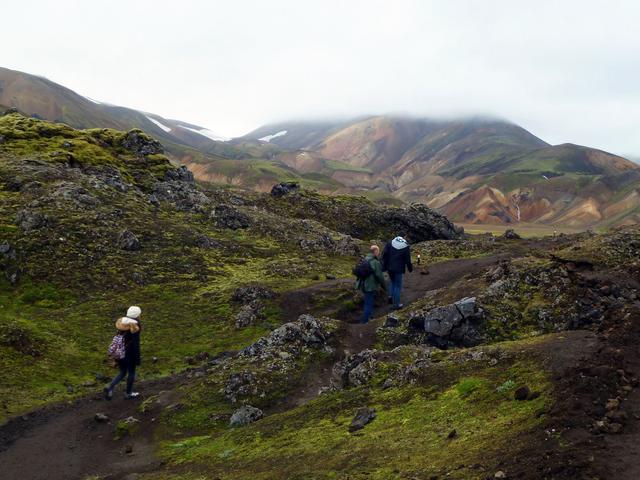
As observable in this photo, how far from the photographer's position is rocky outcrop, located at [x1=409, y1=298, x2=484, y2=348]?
22.3 meters

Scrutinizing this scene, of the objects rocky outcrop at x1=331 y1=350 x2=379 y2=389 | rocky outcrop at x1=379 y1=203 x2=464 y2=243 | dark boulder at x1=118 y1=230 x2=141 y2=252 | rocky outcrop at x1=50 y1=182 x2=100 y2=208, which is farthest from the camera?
rocky outcrop at x1=379 y1=203 x2=464 y2=243

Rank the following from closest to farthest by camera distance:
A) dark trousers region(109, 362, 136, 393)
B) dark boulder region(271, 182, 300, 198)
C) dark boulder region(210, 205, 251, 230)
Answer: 1. dark trousers region(109, 362, 136, 393)
2. dark boulder region(210, 205, 251, 230)
3. dark boulder region(271, 182, 300, 198)

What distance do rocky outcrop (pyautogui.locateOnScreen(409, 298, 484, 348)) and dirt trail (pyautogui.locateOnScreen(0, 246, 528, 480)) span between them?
3.27 metres

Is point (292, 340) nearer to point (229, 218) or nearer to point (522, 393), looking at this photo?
point (522, 393)

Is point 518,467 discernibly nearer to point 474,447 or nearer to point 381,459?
point 474,447

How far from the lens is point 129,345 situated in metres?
21.0

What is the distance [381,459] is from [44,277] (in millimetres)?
30008

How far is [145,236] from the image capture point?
43875mm

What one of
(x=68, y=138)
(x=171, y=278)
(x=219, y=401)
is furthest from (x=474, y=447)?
(x=68, y=138)

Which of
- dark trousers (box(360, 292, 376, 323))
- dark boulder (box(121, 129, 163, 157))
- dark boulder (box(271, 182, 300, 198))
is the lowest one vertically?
dark trousers (box(360, 292, 376, 323))

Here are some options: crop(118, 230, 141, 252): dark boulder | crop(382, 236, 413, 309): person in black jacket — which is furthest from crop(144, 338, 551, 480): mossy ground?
crop(118, 230, 141, 252): dark boulder

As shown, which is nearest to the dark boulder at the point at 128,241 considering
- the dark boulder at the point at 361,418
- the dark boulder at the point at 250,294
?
the dark boulder at the point at 250,294

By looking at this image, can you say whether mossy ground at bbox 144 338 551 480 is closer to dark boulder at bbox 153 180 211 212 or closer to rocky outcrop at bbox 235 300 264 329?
rocky outcrop at bbox 235 300 264 329

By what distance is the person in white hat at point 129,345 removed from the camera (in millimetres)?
20750
